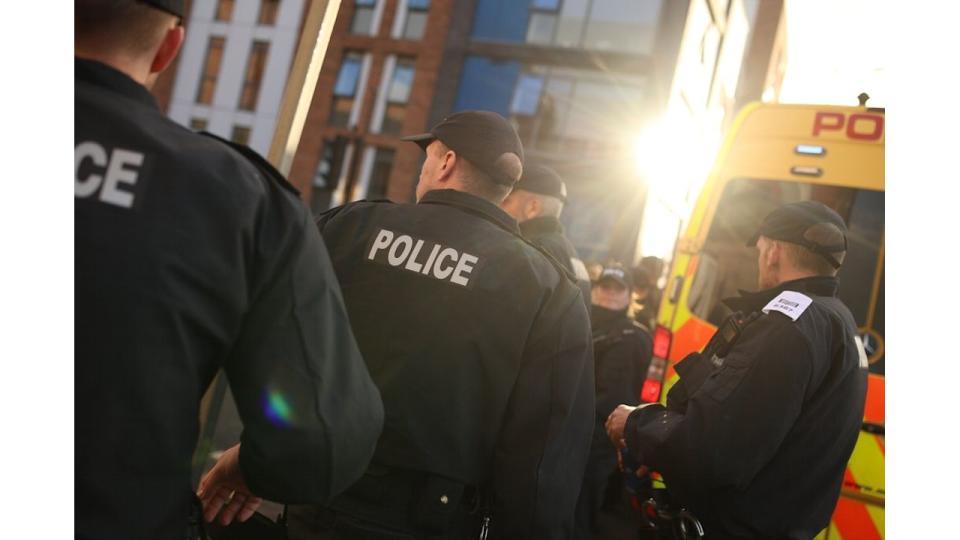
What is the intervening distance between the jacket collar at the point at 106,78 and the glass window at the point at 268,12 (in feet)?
85.6

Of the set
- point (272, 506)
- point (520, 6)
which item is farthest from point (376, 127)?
point (272, 506)

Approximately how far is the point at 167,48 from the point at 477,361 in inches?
42.2

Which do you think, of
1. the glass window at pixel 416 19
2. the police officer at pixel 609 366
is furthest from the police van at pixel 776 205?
the glass window at pixel 416 19

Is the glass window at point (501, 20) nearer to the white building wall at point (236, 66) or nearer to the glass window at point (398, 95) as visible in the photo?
the glass window at point (398, 95)

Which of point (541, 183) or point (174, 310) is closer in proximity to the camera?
point (174, 310)

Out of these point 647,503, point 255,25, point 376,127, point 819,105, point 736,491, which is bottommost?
point 647,503

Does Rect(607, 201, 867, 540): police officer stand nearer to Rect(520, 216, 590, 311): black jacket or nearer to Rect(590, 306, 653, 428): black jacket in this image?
Rect(520, 216, 590, 311): black jacket

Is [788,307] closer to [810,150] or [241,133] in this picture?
[810,150]

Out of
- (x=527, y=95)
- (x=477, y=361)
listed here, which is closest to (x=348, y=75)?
(x=527, y=95)

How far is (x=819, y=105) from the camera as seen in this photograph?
13.9 feet

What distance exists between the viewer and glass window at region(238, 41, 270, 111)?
2492cm

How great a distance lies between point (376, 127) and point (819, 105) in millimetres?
19591

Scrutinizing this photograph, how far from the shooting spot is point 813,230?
2.40 m
